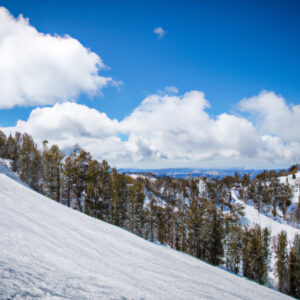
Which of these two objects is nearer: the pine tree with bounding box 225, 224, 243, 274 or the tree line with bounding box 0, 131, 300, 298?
the tree line with bounding box 0, 131, 300, 298

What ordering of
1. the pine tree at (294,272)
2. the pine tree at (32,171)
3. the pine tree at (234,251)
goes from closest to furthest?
1. the pine tree at (294,272)
2. the pine tree at (234,251)
3. the pine tree at (32,171)

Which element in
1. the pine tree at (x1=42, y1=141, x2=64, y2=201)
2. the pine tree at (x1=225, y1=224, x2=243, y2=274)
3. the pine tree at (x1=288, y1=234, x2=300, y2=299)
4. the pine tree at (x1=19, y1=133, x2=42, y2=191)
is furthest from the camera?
the pine tree at (x1=19, y1=133, x2=42, y2=191)

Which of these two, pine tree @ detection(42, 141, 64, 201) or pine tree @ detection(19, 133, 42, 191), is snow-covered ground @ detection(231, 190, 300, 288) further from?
pine tree @ detection(19, 133, 42, 191)

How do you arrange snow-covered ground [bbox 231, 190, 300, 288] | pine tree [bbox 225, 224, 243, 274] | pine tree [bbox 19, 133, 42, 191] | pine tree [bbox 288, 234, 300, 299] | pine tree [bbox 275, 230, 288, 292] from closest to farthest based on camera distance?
pine tree [bbox 288, 234, 300, 299] < pine tree [bbox 225, 224, 243, 274] < pine tree [bbox 275, 230, 288, 292] < pine tree [bbox 19, 133, 42, 191] < snow-covered ground [bbox 231, 190, 300, 288]

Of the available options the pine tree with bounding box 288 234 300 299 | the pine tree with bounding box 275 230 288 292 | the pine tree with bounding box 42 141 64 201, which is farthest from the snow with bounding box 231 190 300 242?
the pine tree with bounding box 42 141 64 201

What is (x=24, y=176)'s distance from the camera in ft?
173

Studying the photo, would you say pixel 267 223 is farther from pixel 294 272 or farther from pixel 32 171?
pixel 32 171

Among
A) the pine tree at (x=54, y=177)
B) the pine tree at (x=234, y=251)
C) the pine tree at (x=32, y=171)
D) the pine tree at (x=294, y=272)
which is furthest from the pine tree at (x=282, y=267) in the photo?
the pine tree at (x=32, y=171)

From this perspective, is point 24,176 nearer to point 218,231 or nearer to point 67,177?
point 67,177

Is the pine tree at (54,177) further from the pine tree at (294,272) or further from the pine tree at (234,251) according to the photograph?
the pine tree at (294,272)

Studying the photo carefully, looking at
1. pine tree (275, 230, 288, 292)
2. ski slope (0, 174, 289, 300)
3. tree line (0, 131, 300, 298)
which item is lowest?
pine tree (275, 230, 288, 292)

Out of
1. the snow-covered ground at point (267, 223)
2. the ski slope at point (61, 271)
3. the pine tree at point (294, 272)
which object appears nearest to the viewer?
the ski slope at point (61, 271)

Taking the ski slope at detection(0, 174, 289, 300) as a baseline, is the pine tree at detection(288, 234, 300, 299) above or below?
below

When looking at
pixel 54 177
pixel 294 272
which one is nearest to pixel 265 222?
pixel 294 272
